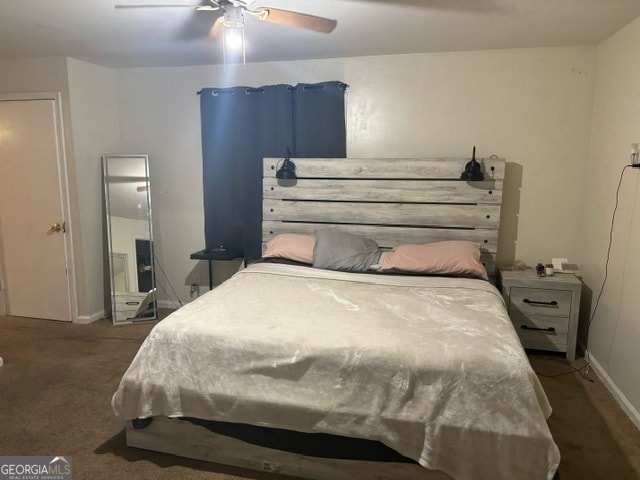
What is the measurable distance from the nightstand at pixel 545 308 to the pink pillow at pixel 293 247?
1.49 meters

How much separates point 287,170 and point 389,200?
0.88 meters

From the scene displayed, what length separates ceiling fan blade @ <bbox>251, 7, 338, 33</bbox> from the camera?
88.1 inches

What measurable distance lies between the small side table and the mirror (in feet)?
1.84

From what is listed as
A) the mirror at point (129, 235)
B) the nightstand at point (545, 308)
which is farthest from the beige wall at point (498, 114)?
the mirror at point (129, 235)

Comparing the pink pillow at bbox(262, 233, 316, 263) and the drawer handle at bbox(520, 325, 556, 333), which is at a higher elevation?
the pink pillow at bbox(262, 233, 316, 263)

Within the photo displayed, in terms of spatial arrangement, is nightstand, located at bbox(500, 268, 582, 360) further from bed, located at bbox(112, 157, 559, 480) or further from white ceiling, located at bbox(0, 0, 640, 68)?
white ceiling, located at bbox(0, 0, 640, 68)

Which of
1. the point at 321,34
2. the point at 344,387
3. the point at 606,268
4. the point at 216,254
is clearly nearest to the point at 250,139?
the point at 216,254

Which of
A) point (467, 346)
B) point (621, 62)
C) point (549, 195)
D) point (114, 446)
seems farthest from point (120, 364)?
point (621, 62)

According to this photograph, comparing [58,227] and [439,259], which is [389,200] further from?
[58,227]

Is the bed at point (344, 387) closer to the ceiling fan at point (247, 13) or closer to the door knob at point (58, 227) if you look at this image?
the ceiling fan at point (247, 13)

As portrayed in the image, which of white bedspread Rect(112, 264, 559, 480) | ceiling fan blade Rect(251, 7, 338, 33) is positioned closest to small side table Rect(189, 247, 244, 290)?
white bedspread Rect(112, 264, 559, 480)

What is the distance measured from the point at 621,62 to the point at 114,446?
380 centimetres

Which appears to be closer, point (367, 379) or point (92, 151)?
point (367, 379)

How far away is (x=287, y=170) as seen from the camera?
12.6 feet
